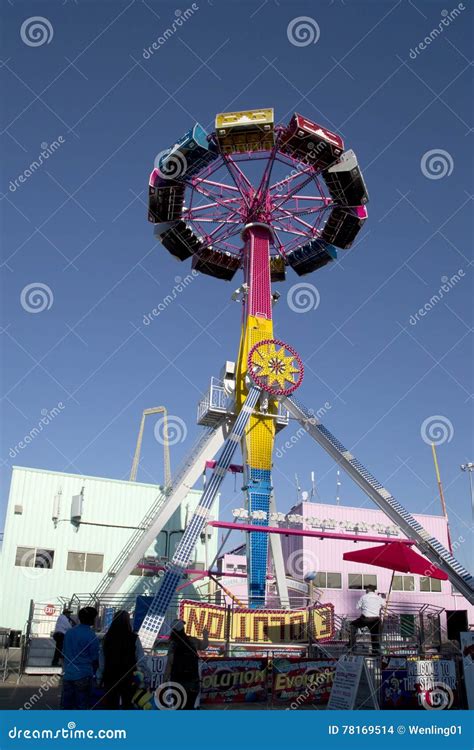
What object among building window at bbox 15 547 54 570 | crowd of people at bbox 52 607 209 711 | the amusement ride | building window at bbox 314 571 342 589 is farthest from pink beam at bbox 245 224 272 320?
crowd of people at bbox 52 607 209 711

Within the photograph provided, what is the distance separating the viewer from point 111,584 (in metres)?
24.9

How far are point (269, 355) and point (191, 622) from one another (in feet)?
40.5

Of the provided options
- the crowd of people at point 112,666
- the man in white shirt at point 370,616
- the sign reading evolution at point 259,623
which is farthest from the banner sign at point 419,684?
the sign reading evolution at point 259,623

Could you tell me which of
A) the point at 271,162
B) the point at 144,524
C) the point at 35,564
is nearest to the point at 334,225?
the point at 271,162

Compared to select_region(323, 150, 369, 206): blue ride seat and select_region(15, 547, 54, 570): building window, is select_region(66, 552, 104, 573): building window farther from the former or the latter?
select_region(323, 150, 369, 206): blue ride seat

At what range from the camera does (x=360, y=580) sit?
33812mm

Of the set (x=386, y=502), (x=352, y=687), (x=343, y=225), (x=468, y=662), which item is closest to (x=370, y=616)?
(x=468, y=662)

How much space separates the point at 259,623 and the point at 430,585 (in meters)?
18.6

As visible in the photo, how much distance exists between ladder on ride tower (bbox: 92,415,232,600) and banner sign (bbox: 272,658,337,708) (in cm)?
1297

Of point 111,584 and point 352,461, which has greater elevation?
point 352,461

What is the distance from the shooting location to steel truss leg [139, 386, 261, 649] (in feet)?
58.7

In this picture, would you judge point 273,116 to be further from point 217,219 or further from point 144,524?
point 144,524

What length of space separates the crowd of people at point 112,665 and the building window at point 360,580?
26.7 meters

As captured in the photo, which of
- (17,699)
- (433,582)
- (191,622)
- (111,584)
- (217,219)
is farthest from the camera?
(433,582)
